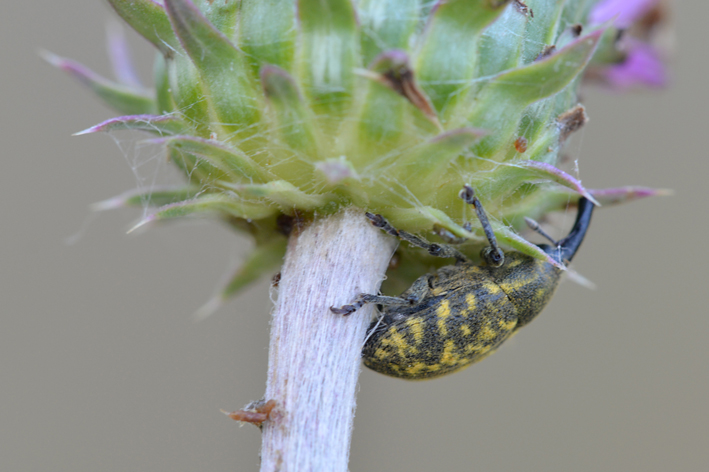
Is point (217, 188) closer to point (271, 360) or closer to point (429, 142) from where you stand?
point (271, 360)

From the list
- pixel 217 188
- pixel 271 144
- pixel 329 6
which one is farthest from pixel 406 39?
pixel 217 188

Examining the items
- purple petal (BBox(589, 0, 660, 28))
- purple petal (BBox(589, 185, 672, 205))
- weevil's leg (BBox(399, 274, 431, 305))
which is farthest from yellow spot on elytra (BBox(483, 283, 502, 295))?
purple petal (BBox(589, 0, 660, 28))

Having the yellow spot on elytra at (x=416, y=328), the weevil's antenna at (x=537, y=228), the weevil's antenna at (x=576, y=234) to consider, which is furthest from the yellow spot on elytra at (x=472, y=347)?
the weevil's antenna at (x=576, y=234)

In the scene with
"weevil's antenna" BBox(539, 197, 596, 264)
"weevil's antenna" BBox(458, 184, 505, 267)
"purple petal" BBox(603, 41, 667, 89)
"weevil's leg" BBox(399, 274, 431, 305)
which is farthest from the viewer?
"purple petal" BBox(603, 41, 667, 89)

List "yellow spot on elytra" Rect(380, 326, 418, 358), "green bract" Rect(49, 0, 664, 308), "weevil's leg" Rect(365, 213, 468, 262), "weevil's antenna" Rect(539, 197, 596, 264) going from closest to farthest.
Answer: "green bract" Rect(49, 0, 664, 308) < "weevil's leg" Rect(365, 213, 468, 262) < "yellow spot on elytra" Rect(380, 326, 418, 358) < "weevil's antenna" Rect(539, 197, 596, 264)

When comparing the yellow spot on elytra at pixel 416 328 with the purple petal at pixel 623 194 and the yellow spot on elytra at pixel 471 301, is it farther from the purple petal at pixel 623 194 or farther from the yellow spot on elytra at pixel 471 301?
the purple petal at pixel 623 194

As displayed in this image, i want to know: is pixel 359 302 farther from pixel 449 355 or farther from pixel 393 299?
pixel 449 355

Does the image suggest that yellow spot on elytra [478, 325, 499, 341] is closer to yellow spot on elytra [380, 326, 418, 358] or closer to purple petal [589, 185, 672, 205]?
yellow spot on elytra [380, 326, 418, 358]
